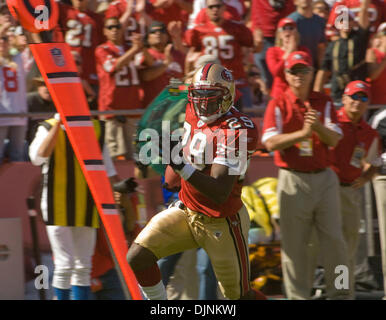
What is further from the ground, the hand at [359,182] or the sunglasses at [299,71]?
the sunglasses at [299,71]

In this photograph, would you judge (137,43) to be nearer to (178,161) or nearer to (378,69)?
(378,69)

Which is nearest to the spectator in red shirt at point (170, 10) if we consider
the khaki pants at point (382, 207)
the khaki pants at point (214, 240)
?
the khaki pants at point (382, 207)

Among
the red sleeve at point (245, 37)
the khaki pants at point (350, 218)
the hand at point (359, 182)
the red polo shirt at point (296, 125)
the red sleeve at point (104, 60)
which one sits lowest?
the khaki pants at point (350, 218)

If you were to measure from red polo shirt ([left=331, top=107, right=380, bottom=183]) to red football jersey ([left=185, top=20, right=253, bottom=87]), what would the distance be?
1337 millimetres

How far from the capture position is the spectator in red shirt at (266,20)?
327 inches

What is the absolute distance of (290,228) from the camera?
6.43 meters

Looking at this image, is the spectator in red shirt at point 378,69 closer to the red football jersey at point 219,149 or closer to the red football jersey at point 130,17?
the red football jersey at point 130,17

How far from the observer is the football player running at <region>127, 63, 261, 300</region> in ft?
16.7

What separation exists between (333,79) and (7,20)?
3.17 meters

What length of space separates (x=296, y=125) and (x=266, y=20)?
2.25 metres

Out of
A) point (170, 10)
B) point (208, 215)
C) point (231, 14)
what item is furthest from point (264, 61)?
point (208, 215)

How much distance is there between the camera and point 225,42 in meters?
7.78

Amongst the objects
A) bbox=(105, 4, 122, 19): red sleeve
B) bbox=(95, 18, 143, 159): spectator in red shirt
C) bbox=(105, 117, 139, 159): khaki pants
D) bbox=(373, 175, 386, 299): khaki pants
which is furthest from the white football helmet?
bbox=(105, 4, 122, 19): red sleeve

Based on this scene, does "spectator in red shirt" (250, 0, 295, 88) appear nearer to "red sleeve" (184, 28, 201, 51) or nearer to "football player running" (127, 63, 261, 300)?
"red sleeve" (184, 28, 201, 51)
